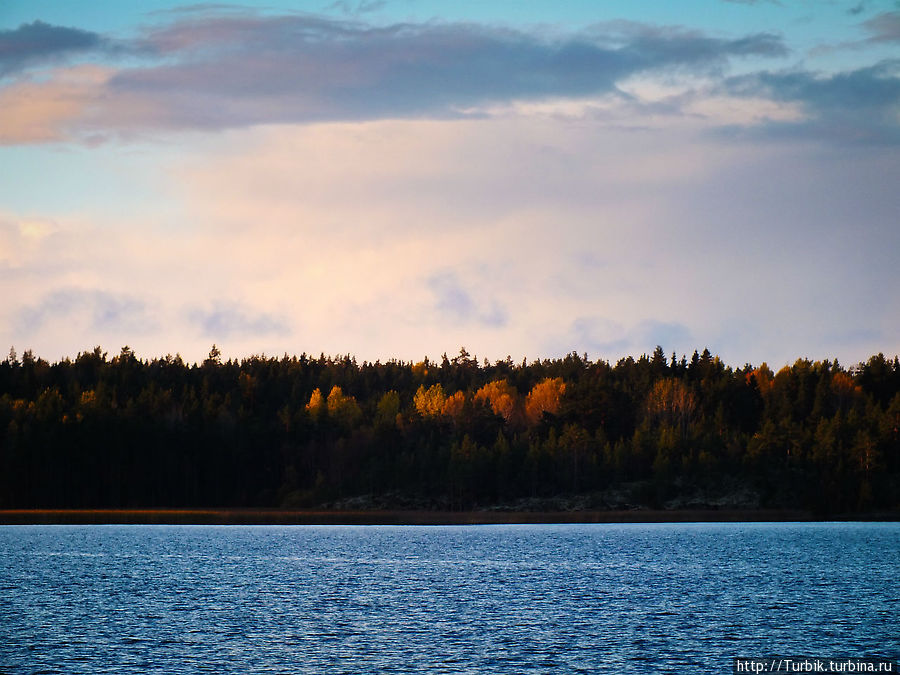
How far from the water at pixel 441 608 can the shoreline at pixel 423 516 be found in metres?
63.8

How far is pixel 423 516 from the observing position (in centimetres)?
18162

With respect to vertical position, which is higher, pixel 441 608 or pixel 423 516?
pixel 441 608

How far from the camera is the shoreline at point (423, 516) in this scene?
579 feet

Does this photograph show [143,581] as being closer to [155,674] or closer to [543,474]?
[155,674]

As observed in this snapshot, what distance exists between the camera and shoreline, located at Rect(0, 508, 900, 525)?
176625 mm

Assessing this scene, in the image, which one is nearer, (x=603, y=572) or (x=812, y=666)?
(x=812, y=666)

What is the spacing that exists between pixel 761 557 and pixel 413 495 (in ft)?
342

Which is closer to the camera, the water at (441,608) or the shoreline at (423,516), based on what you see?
the water at (441,608)

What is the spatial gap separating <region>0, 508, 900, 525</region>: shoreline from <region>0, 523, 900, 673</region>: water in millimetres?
63801

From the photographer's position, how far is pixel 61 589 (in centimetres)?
7069

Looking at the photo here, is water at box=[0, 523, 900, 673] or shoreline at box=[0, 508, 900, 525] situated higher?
water at box=[0, 523, 900, 673]

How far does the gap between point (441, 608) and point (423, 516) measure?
400 ft

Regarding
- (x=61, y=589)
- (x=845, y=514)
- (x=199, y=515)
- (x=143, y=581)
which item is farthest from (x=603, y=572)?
(x=845, y=514)

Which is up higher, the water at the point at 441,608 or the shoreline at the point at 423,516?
the water at the point at 441,608
